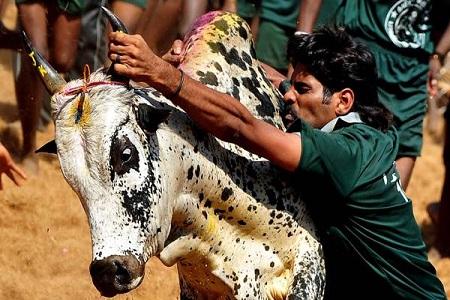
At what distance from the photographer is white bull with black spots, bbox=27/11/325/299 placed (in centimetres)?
416

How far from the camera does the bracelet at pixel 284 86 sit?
512 cm

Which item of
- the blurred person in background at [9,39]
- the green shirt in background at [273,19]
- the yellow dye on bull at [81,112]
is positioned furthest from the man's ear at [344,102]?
the blurred person in background at [9,39]

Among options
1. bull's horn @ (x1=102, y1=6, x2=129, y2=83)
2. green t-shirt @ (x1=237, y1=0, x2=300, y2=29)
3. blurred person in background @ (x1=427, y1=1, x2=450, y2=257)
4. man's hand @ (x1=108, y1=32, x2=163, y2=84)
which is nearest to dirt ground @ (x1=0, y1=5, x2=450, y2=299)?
blurred person in background @ (x1=427, y1=1, x2=450, y2=257)

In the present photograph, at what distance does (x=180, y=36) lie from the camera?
801 centimetres

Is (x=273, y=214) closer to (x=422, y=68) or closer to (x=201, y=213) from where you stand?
(x=201, y=213)

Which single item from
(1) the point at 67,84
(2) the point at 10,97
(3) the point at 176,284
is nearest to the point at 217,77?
(1) the point at 67,84

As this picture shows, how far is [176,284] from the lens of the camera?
6910mm

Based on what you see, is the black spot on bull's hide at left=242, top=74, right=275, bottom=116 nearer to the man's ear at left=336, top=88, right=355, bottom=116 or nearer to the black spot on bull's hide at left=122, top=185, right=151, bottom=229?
the man's ear at left=336, top=88, right=355, bottom=116

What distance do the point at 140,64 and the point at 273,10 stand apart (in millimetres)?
3978

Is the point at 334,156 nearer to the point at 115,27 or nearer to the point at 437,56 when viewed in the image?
the point at 115,27

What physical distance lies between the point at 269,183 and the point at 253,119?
1.14 ft

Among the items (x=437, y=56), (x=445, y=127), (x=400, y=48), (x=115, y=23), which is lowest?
(x=445, y=127)

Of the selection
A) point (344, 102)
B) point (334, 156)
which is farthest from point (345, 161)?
point (344, 102)

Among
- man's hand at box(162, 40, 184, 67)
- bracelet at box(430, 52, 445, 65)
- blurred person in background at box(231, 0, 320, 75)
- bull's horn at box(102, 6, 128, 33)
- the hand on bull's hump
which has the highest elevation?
bull's horn at box(102, 6, 128, 33)
